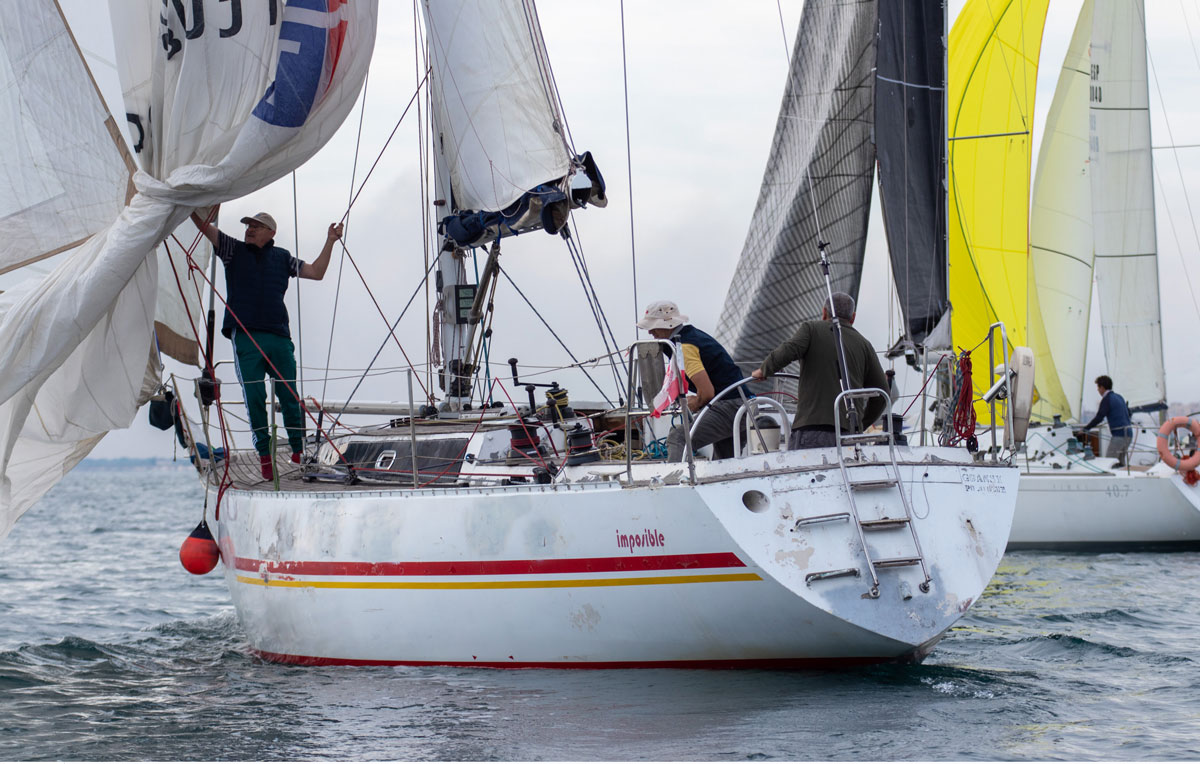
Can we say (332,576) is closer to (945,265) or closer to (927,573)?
(927,573)

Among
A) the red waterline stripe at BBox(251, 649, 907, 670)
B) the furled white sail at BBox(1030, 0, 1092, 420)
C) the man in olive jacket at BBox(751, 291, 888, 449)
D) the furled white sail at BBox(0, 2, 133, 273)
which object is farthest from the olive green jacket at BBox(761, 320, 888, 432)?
the furled white sail at BBox(1030, 0, 1092, 420)

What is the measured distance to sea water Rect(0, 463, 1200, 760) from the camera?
574 cm

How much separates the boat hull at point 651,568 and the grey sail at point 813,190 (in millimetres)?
6666

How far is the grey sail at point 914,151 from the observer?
1350 centimetres

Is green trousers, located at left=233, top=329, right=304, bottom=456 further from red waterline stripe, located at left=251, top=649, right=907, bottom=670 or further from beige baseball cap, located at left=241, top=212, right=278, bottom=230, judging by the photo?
red waterline stripe, located at left=251, top=649, right=907, bottom=670

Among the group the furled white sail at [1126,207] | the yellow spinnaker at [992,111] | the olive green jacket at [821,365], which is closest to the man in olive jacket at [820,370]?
the olive green jacket at [821,365]

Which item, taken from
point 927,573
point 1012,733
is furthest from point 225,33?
point 1012,733

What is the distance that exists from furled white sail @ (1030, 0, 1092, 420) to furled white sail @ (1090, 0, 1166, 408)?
0.63 meters

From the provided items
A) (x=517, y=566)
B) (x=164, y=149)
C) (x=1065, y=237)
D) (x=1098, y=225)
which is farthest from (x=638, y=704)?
(x=1065, y=237)

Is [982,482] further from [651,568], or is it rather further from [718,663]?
[651,568]

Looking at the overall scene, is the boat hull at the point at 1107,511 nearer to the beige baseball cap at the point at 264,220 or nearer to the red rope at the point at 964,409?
the red rope at the point at 964,409

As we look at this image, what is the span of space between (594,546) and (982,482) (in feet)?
7.24

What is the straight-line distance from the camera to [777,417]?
829cm

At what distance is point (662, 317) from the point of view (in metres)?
7.79
